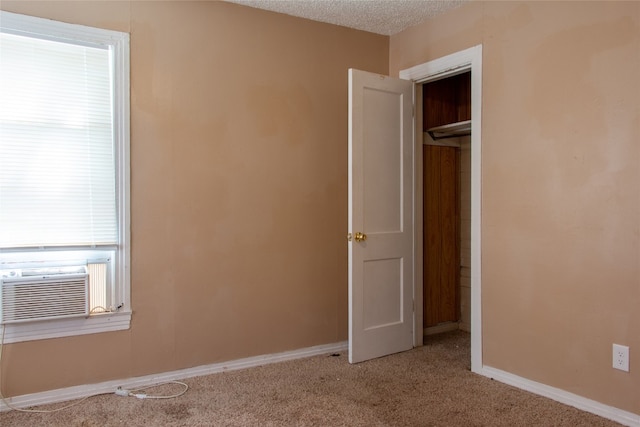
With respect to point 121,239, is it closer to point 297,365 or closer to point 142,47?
point 142,47

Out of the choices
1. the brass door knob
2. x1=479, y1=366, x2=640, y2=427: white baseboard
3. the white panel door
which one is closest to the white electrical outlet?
x1=479, y1=366, x2=640, y2=427: white baseboard

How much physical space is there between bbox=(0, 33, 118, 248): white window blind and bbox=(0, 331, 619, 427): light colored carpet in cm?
99

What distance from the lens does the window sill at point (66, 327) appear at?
269cm

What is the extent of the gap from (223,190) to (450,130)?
1.94 metres

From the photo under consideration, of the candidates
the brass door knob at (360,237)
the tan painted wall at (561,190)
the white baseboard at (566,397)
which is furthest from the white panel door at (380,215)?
the white baseboard at (566,397)

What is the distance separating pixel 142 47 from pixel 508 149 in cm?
237

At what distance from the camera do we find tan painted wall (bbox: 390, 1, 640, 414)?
2.50 metres

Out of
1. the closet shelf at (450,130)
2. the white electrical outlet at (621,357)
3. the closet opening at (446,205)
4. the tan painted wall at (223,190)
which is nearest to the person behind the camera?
the white electrical outlet at (621,357)

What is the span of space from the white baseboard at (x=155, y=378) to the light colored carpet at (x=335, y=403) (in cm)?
7

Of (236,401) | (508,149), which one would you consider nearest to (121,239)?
(236,401)

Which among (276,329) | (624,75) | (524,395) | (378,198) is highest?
(624,75)

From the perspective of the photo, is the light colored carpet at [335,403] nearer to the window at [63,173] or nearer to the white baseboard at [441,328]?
the window at [63,173]

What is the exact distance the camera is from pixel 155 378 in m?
3.06

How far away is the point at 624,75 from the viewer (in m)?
2.49
